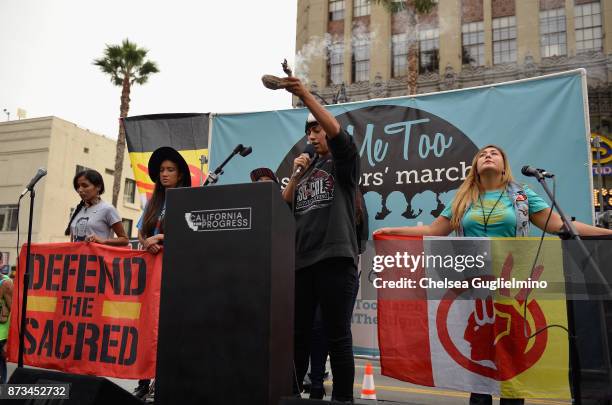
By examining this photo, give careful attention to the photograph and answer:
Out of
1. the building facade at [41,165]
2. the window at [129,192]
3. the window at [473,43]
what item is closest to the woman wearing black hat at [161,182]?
the window at [473,43]

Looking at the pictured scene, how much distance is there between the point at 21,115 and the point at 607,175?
3990 centimetres

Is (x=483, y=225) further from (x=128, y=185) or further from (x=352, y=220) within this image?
(x=128, y=185)

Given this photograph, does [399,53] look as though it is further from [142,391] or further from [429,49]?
[142,391]

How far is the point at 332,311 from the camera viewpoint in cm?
272

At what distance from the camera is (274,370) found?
6.86 feet

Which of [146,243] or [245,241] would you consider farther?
[146,243]

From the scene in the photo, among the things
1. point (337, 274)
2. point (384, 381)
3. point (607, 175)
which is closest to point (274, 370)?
point (337, 274)

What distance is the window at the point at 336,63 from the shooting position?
2944 cm

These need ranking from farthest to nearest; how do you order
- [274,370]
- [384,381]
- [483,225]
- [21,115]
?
[21,115], [384,381], [483,225], [274,370]

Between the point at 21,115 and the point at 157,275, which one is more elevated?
the point at 21,115

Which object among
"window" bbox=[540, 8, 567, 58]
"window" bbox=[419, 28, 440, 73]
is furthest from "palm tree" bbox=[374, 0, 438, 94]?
"window" bbox=[540, 8, 567, 58]

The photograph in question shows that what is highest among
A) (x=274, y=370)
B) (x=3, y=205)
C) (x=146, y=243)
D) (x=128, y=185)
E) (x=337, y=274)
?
(x=128, y=185)

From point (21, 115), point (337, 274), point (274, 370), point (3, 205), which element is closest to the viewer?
point (274, 370)

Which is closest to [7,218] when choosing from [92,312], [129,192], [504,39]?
[129,192]
